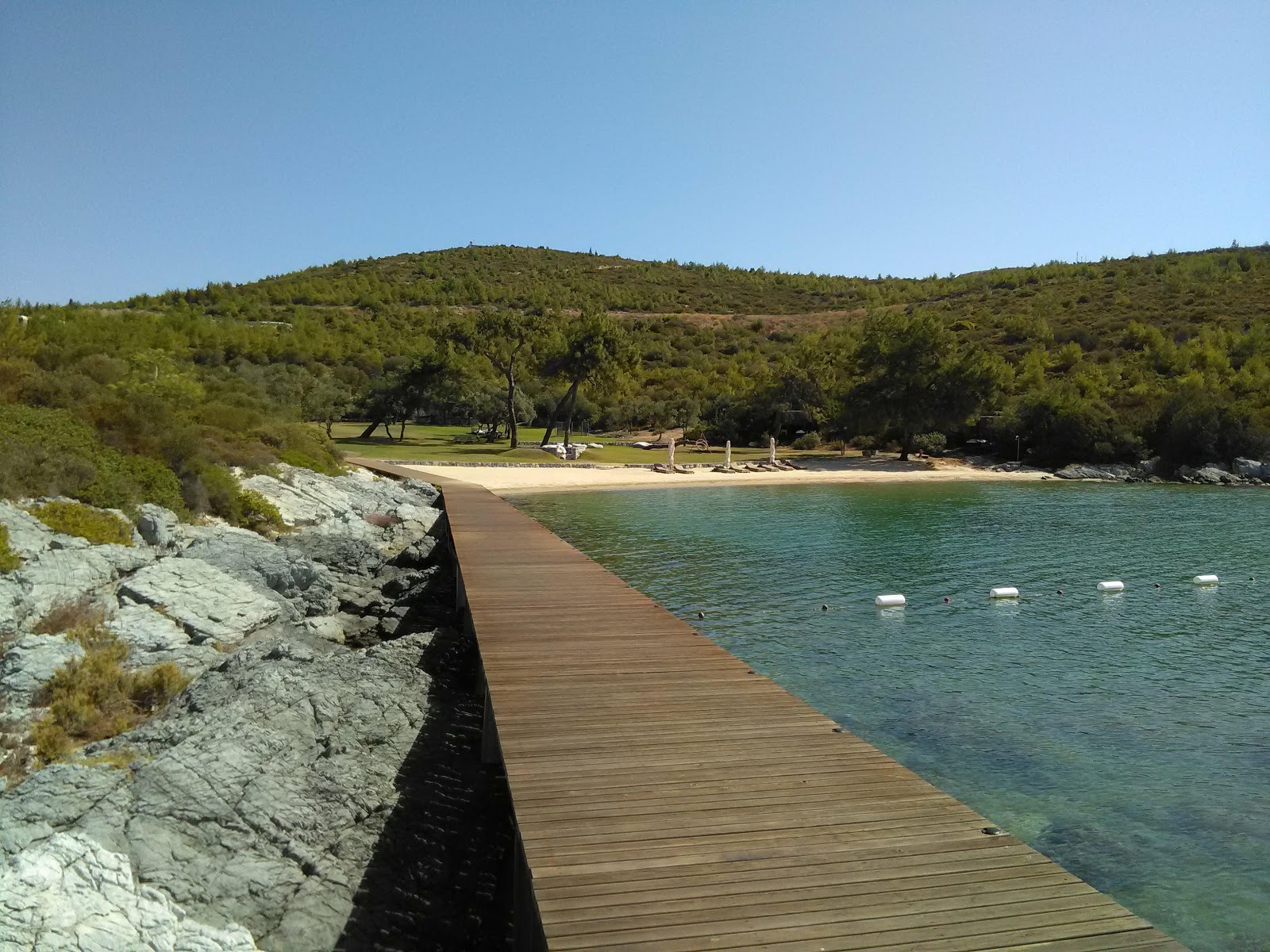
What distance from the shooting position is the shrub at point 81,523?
480 inches

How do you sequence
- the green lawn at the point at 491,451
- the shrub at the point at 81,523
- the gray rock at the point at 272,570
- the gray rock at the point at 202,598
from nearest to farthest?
the gray rock at the point at 202,598 < the shrub at the point at 81,523 < the gray rock at the point at 272,570 < the green lawn at the point at 491,451

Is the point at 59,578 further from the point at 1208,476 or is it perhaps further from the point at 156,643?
the point at 1208,476

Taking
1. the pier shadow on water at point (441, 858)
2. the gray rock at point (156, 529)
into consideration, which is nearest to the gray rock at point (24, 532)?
the gray rock at point (156, 529)

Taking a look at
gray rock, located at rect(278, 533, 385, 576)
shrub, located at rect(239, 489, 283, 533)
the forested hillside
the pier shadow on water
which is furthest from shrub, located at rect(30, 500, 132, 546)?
the pier shadow on water

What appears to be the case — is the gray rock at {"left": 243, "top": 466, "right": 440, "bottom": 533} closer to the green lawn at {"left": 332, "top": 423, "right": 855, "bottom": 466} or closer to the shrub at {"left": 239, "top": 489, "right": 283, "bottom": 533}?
the shrub at {"left": 239, "top": 489, "right": 283, "bottom": 533}

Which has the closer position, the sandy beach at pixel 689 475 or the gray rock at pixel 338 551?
the gray rock at pixel 338 551

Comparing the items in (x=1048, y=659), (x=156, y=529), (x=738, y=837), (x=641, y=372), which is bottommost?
(x=1048, y=659)

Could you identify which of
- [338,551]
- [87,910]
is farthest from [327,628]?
[87,910]

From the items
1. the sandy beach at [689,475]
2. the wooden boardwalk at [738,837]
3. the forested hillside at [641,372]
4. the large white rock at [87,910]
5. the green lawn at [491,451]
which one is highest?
the forested hillside at [641,372]

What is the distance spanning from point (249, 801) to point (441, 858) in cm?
131

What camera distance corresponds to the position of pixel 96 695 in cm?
815

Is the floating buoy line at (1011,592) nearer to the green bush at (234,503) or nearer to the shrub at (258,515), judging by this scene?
the shrub at (258,515)

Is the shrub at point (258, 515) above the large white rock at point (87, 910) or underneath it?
above

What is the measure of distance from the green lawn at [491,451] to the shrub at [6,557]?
1270 inches
